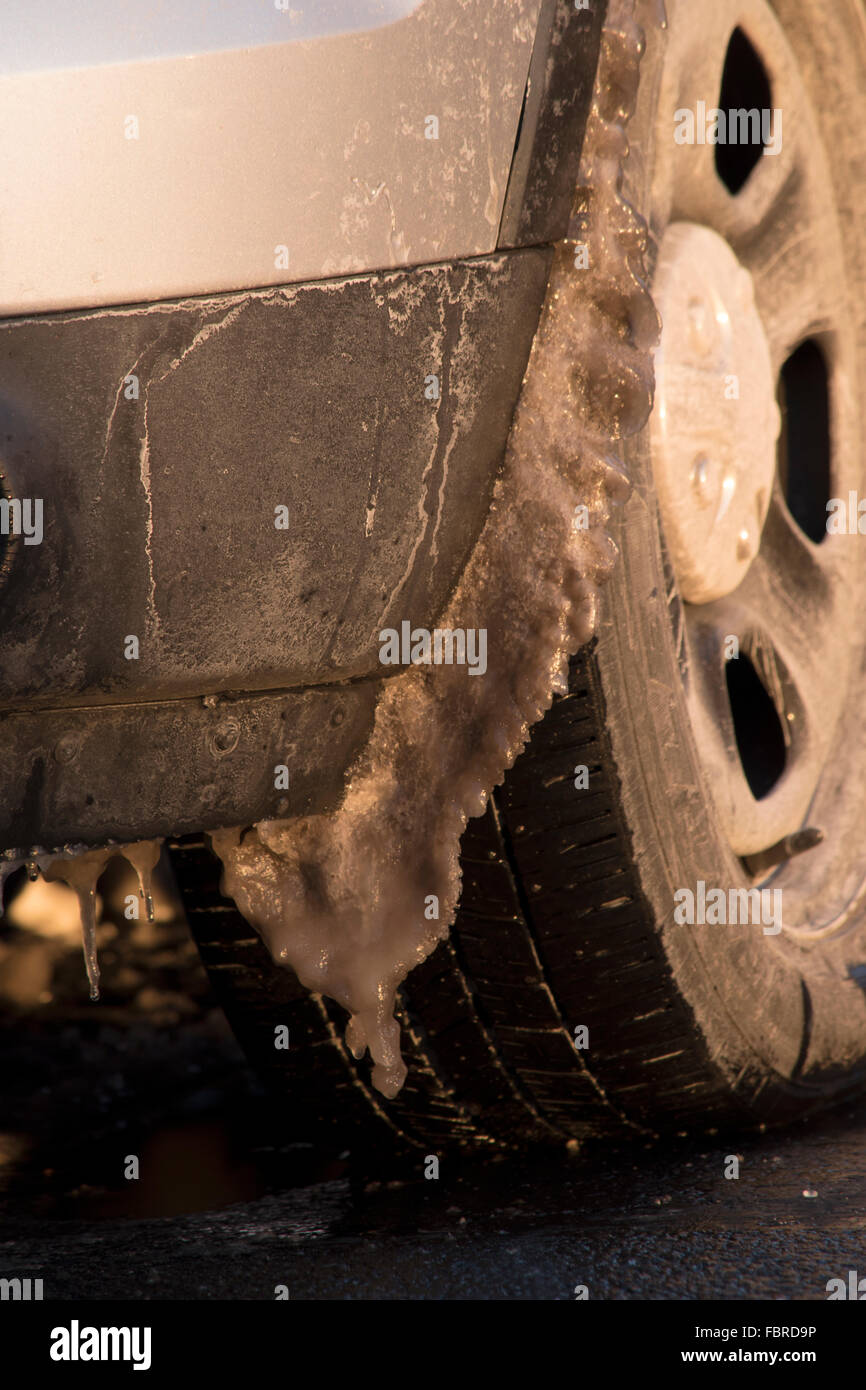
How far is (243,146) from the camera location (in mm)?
1153

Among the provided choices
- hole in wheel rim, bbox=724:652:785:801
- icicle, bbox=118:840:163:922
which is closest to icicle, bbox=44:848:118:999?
icicle, bbox=118:840:163:922

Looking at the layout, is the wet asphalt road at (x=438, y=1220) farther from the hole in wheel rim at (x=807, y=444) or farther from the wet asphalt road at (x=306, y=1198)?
the hole in wheel rim at (x=807, y=444)

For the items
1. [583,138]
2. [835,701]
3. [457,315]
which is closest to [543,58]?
[583,138]

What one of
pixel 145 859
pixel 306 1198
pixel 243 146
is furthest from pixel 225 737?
pixel 306 1198

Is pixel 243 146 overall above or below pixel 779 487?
below

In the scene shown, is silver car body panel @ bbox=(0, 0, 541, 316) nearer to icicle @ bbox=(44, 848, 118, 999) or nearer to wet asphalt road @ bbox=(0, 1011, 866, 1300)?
icicle @ bbox=(44, 848, 118, 999)

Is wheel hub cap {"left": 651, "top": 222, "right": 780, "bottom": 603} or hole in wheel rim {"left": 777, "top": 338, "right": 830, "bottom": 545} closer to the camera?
wheel hub cap {"left": 651, "top": 222, "right": 780, "bottom": 603}

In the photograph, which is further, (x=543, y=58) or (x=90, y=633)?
(x=543, y=58)

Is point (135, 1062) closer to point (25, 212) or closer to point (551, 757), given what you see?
point (551, 757)

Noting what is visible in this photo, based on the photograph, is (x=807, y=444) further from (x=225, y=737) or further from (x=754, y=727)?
(x=225, y=737)

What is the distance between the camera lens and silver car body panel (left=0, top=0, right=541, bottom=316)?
1101mm

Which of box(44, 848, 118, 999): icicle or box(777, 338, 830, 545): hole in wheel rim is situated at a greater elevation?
box(777, 338, 830, 545): hole in wheel rim

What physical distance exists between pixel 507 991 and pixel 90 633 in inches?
29.7

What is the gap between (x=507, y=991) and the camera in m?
1.72
